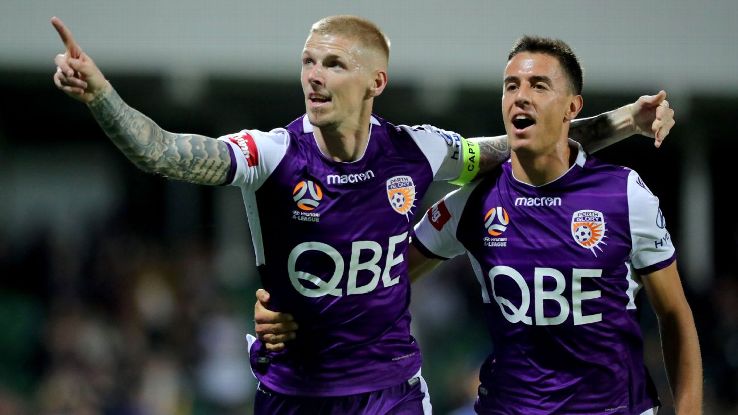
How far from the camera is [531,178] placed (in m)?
4.68

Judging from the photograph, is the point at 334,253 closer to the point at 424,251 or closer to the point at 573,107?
the point at 424,251

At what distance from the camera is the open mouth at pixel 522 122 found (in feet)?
15.0

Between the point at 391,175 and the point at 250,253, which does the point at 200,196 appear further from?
the point at 391,175

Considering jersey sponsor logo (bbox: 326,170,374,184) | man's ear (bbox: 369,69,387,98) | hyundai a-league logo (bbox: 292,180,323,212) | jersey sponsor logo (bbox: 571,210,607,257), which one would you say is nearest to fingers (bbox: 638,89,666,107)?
jersey sponsor logo (bbox: 571,210,607,257)

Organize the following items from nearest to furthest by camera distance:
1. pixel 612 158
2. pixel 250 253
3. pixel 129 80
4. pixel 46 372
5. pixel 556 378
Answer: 1. pixel 556 378
2. pixel 46 372
3. pixel 129 80
4. pixel 250 253
5. pixel 612 158

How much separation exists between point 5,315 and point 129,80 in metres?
2.81

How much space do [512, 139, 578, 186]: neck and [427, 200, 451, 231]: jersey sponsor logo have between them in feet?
1.39

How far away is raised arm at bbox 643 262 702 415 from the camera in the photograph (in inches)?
177

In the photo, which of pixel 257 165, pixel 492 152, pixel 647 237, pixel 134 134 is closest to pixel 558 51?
pixel 492 152

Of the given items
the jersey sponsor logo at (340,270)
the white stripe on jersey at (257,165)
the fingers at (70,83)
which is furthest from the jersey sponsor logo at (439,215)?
the fingers at (70,83)

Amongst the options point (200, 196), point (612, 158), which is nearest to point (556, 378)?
point (200, 196)

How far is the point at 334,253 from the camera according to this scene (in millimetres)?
4500

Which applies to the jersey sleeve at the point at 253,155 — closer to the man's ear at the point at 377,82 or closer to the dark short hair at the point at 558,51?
the man's ear at the point at 377,82

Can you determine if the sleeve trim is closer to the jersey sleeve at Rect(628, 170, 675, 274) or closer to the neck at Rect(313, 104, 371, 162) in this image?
the neck at Rect(313, 104, 371, 162)
